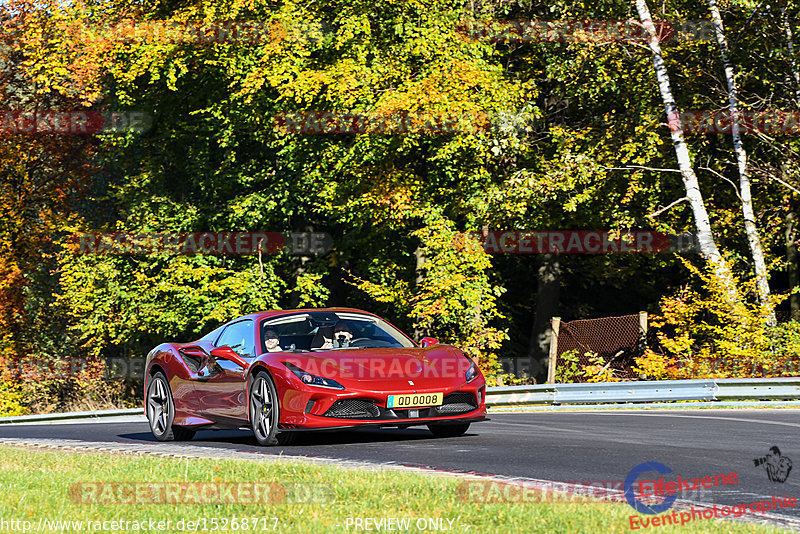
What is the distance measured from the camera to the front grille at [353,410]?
11242 millimetres

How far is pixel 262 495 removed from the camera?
7516 mm

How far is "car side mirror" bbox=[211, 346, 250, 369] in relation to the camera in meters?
12.3

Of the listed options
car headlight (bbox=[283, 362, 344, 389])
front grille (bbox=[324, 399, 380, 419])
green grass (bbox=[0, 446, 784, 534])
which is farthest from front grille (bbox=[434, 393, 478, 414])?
green grass (bbox=[0, 446, 784, 534])

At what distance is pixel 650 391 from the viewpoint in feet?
66.4

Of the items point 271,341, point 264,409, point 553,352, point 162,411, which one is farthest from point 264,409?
point 553,352

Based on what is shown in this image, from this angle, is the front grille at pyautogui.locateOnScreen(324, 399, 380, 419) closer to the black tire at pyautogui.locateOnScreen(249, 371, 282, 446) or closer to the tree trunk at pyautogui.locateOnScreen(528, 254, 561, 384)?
the black tire at pyautogui.locateOnScreen(249, 371, 282, 446)

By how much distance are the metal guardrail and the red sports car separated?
8046 mm

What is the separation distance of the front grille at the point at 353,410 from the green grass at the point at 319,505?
1699mm

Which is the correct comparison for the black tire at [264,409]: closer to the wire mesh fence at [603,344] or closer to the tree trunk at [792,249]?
the wire mesh fence at [603,344]

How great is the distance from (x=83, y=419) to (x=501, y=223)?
37.2 feet

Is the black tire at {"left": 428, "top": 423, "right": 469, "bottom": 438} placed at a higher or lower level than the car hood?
lower

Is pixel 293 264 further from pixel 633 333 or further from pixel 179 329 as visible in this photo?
pixel 633 333

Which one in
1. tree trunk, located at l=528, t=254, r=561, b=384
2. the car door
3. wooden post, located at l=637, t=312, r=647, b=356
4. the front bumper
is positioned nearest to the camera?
the front bumper

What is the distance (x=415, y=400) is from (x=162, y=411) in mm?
4006
